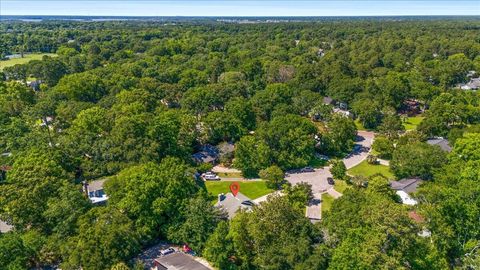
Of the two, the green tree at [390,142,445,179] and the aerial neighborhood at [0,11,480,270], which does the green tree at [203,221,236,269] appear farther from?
the green tree at [390,142,445,179]

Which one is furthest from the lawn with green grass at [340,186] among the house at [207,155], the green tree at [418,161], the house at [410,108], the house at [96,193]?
the house at [410,108]

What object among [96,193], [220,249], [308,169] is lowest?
[308,169]

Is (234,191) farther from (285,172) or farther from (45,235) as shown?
(45,235)

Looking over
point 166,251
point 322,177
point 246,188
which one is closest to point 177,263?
point 166,251

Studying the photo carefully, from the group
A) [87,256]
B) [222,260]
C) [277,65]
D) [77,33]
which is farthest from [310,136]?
[77,33]

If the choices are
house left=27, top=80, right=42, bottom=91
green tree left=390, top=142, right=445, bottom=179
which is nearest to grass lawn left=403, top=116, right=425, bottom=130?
green tree left=390, top=142, right=445, bottom=179

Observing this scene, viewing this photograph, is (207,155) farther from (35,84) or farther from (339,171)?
(35,84)
